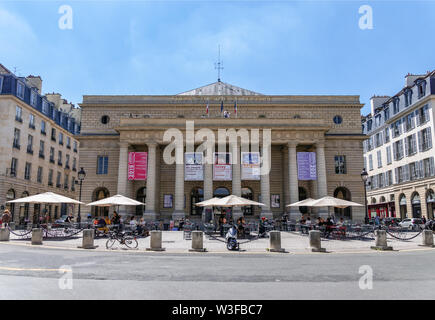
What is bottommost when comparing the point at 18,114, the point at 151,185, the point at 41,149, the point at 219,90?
the point at 151,185

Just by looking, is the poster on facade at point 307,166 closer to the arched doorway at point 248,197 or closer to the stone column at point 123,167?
the arched doorway at point 248,197

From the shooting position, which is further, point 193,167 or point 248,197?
point 248,197

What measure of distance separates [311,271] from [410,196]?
126ft

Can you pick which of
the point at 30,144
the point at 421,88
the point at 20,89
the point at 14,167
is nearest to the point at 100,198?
the point at 14,167

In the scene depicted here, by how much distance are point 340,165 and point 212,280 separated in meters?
34.5

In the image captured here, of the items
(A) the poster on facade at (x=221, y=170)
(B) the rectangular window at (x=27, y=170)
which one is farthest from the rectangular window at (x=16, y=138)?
(A) the poster on facade at (x=221, y=170)

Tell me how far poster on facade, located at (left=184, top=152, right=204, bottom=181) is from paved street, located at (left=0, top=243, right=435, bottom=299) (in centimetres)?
2252

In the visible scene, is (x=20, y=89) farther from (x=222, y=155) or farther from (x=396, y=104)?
(x=396, y=104)

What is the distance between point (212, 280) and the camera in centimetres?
843

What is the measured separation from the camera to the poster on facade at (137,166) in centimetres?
3531

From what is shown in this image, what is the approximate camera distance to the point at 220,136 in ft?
116

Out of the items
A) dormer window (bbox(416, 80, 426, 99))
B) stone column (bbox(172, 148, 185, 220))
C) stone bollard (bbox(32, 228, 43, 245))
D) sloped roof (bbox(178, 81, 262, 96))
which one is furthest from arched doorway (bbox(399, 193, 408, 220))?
stone bollard (bbox(32, 228, 43, 245))
